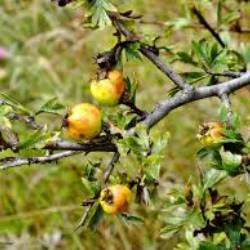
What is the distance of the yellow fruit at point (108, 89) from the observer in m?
0.99

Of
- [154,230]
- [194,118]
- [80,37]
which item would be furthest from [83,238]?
[80,37]

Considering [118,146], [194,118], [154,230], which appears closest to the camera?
[118,146]

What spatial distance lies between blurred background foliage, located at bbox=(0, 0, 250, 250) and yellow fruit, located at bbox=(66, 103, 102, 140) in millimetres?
899

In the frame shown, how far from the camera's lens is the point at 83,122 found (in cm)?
92

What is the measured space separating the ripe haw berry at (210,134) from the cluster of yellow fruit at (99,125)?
0.44 feet

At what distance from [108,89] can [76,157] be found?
1.60 meters

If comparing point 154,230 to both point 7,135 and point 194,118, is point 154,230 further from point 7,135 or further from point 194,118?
point 7,135

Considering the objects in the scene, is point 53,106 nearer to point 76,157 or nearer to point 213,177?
point 213,177

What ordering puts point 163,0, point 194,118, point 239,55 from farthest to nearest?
point 163,0
point 194,118
point 239,55

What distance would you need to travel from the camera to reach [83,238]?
2578mm

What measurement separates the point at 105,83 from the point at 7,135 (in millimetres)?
159

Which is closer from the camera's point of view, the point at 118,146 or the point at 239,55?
the point at 118,146

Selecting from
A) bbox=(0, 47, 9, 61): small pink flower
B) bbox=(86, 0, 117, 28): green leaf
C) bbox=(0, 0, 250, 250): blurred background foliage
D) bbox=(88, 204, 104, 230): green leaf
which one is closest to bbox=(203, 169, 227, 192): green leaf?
bbox=(88, 204, 104, 230): green leaf

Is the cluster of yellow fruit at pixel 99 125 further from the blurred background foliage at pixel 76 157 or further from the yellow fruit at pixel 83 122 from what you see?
the blurred background foliage at pixel 76 157
